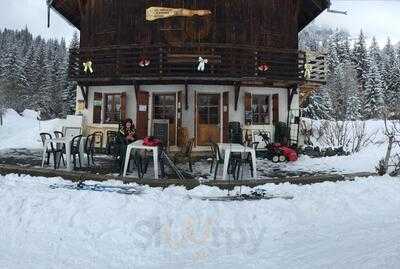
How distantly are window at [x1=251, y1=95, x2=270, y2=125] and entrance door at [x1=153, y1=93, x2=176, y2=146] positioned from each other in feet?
10.1

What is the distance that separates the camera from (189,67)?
1695 centimetres

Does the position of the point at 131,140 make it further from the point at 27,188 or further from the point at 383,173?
the point at 383,173

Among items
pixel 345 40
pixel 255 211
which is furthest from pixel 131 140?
pixel 345 40

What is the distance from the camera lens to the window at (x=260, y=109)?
18.3m

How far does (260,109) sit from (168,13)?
16.4ft

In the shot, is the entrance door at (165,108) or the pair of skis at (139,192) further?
the entrance door at (165,108)

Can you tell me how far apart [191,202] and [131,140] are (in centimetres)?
448

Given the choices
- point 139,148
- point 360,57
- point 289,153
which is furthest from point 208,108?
point 360,57

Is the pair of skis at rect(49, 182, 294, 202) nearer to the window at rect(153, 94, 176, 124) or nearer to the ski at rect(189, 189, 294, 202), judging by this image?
the ski at rect(189, 189, 294, 202)

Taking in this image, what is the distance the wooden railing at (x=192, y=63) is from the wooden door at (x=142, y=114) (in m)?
0.91

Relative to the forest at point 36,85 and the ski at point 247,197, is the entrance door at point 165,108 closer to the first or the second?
the ski at point 247,197

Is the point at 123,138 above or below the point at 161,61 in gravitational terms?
below

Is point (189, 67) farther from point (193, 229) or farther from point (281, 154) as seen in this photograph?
point (193, 229)

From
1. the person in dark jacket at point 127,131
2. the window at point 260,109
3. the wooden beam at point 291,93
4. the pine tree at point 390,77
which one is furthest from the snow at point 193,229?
the pine tree at point 390,77
